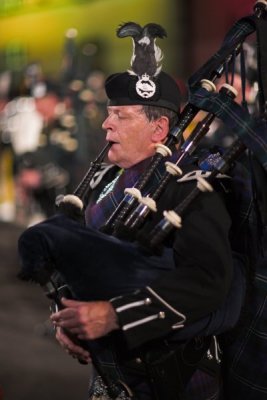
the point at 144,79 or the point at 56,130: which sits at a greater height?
the point at 144,79

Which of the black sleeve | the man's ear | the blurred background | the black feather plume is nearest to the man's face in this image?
the man's ear

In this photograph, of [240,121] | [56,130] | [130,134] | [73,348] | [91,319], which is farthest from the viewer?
[56,130]

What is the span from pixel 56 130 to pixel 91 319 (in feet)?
25.2

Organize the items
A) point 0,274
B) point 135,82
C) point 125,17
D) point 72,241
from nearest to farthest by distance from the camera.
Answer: point 72,241, point 135,82, point 0,274, point 125,17

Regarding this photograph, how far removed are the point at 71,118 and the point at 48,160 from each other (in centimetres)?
68

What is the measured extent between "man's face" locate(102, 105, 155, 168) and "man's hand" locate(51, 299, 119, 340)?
599mm

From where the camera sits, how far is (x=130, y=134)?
105 inches

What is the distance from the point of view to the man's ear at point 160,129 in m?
2.71

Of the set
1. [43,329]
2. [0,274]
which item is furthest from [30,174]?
[43,329]

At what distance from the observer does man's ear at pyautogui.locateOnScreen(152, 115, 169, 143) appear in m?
2.71

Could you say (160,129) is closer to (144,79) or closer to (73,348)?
(144,79)

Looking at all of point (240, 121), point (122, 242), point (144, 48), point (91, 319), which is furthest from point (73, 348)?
point (144, 48)

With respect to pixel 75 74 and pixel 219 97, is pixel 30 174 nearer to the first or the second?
pixel 75 74

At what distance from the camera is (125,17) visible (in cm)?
1413
